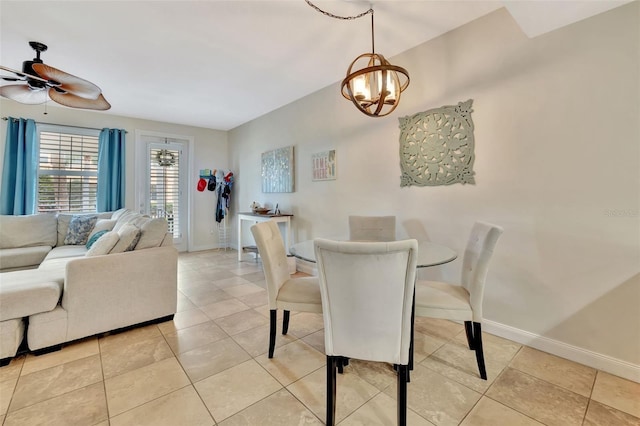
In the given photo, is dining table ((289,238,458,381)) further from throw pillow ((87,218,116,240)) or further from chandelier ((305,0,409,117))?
throw pillow ((87,218,116,240))

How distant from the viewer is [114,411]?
141cm

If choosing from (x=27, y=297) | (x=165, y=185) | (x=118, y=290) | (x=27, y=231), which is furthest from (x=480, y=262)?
(x=165, y=185)

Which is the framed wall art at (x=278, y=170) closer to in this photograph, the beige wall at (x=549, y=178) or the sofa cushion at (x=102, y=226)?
the beige wall at (x=549, y=178)

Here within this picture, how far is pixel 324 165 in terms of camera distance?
3641 mm

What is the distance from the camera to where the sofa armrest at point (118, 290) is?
2.02 metres

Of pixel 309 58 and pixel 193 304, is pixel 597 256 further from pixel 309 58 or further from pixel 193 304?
pixel 193 304

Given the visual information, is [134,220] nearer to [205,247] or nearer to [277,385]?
[277,385]

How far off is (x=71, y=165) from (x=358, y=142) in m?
4.70

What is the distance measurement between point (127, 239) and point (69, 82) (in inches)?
55.0

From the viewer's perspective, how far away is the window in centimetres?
419

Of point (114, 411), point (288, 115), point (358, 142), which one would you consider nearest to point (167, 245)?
point (114, 411)

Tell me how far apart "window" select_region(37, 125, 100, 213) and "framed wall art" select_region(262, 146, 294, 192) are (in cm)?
290

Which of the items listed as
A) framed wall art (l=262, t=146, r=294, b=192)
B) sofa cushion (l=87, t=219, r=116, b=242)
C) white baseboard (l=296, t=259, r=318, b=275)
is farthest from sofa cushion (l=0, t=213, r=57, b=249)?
white baseboard (l=296, t=259, r=318, b=275)

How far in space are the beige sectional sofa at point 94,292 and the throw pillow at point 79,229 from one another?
3.35 feet
